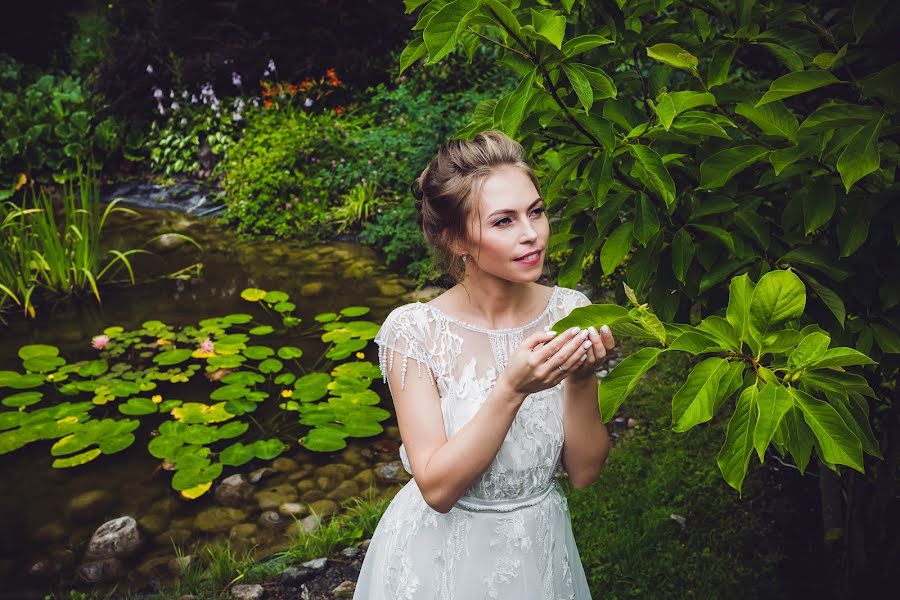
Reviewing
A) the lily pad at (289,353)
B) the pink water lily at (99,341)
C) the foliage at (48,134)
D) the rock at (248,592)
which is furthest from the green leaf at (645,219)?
the foliage at (48,134)

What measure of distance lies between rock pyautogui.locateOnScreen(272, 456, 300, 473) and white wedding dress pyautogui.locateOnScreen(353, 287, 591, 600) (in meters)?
2.21

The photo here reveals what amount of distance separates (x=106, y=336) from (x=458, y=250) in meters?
4.11

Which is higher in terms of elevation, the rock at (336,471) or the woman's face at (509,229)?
the woman's face at (509,229)

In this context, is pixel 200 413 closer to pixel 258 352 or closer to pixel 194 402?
pixel 194 402

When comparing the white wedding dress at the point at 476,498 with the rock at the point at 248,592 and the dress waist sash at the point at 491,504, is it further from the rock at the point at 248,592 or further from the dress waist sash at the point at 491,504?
the rock at the point at 248,592

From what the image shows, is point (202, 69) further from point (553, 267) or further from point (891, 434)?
point (891, 434)

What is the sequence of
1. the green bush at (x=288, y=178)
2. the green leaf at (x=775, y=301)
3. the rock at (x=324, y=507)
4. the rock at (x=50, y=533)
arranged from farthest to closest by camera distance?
1. the green bush at (x=288, y=178)
2. the rock at (x=324, y=507)
3. the rock at (x=50, y=533)
4. the green leaf at (x=775, y=301)

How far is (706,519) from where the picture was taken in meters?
2.95

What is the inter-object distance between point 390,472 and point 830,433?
3.04m

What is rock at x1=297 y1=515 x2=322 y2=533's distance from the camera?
131 inches

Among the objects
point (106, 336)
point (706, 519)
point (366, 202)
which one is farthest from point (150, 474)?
point (366, 202)

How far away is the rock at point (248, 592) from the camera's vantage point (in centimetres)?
280

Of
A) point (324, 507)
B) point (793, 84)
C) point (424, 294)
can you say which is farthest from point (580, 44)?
point (424, 294)

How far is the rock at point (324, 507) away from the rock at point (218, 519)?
13.3 inches
